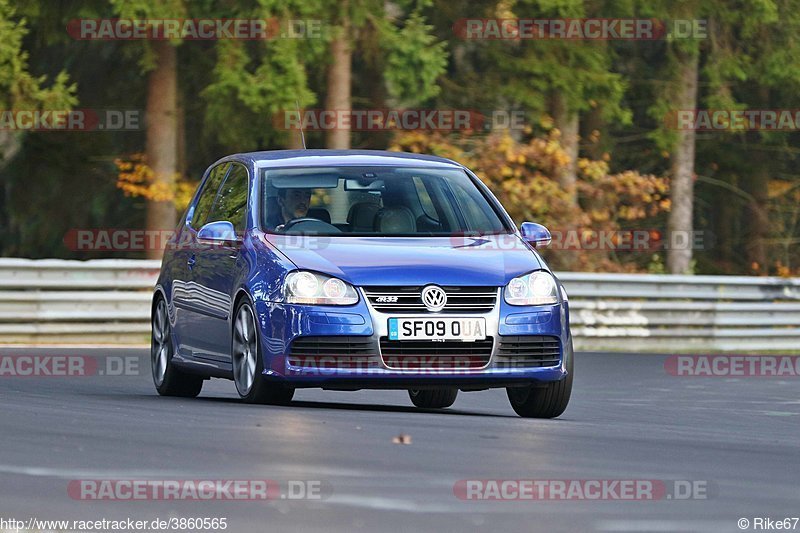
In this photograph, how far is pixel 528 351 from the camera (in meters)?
12.0

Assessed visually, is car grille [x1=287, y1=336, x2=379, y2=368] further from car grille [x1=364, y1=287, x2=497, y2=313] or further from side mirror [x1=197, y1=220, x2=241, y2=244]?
side mirror [x1=197, y1=220, x2=241, y2=244]

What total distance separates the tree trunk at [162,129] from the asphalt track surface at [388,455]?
17.6m

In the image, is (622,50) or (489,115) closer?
(489,115)

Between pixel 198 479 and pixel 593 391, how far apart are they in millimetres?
8126

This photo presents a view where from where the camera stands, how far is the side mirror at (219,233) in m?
12.6

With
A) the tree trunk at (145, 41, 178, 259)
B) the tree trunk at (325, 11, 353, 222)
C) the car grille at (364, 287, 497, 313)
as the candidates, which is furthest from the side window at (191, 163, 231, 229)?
the tree trunk at (145, 41, 178, 259)

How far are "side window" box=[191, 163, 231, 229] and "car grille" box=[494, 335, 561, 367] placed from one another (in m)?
2.85

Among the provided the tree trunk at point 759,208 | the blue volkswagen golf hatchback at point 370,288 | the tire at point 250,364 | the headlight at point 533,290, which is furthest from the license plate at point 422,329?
the tree trunk at point 759,208

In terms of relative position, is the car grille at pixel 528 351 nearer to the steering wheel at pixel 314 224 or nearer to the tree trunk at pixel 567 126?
the steering wheel at pixel 314 224

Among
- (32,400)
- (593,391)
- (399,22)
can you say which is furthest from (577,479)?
(399,22)

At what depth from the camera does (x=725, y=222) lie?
45969 millimetres

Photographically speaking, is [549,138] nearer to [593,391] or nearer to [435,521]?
[593,391]

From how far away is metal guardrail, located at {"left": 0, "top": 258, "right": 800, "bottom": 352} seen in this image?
2159 cm

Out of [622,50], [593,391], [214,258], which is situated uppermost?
[622,50]
